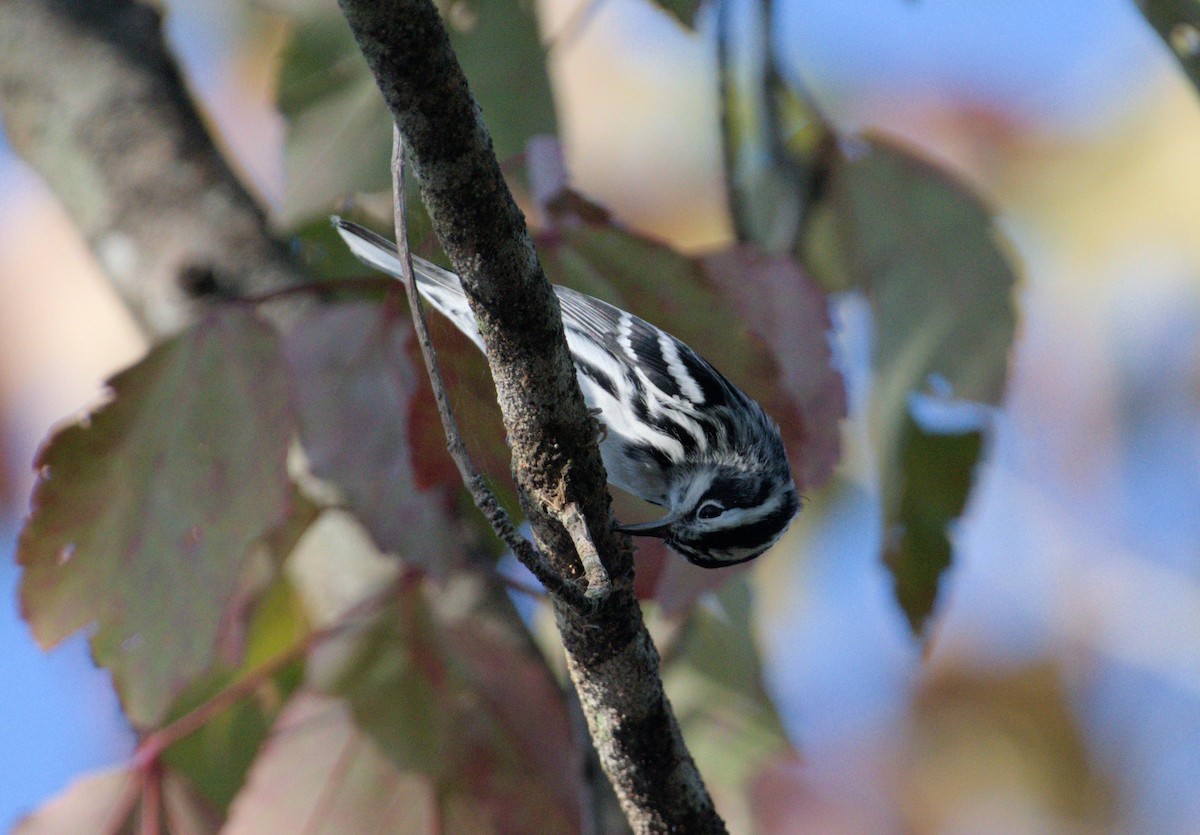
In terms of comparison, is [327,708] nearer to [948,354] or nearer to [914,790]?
[948,354]

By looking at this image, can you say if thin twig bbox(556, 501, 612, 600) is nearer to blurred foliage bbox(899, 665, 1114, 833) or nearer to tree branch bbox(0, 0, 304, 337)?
tree branch bbox(0, 0, 304, 337)

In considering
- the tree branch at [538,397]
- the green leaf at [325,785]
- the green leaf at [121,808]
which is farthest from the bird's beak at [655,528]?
the green leaf at [121,808]

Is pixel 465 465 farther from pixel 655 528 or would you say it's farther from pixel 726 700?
pixel 726 700

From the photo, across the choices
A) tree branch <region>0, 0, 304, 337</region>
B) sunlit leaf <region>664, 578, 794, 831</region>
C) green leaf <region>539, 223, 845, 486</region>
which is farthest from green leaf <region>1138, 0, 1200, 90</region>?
tree branch <region>0, 0, 304, 337</region>

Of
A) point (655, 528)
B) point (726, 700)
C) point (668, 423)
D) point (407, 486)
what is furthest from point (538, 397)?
point (726, 700)

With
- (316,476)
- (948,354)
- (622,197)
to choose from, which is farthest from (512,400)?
(622,197)

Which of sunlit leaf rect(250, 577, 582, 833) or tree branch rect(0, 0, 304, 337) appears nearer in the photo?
sunlit leaf rect(250, 577, 582, 833)
